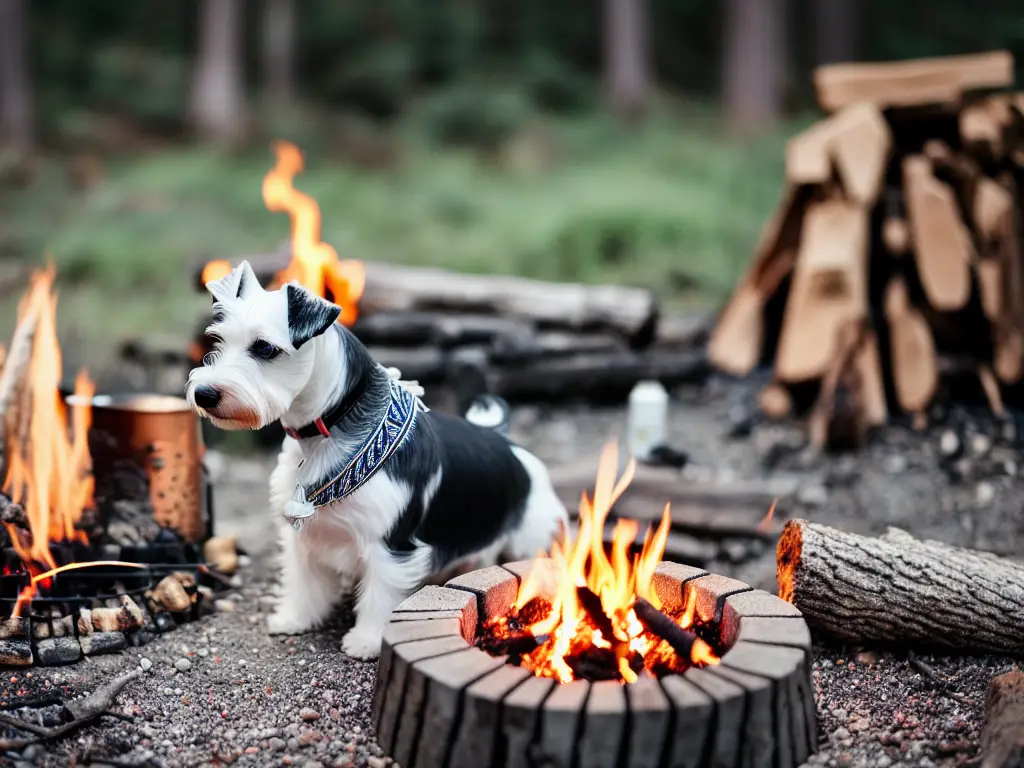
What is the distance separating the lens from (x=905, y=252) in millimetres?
6730

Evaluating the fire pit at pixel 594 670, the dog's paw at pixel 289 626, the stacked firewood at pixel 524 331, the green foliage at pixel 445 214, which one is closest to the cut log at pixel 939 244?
the stacked firewood at pixel 524 331

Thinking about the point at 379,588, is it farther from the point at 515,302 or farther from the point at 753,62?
the point at 753,62

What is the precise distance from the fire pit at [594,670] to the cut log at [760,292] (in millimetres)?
3634

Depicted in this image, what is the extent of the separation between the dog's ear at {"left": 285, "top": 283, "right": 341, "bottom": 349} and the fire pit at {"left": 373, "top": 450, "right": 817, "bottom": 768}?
1001mm

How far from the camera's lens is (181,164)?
1548cm

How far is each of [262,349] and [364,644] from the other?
1.35 metres

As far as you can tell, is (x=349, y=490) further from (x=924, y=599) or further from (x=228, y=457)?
(x=228, y=457)

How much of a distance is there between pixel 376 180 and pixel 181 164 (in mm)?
3107

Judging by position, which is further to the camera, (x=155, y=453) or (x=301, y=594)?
(x=155, y=453)

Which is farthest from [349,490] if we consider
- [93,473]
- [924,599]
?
[924,599]

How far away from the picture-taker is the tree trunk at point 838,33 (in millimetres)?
17688

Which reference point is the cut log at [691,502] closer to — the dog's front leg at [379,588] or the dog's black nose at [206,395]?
the dog's front leg at [379,588]

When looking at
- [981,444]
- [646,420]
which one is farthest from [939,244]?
[646,420]

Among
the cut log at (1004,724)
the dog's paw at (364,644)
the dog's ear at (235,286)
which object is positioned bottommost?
the dog's paw at (364,644)
